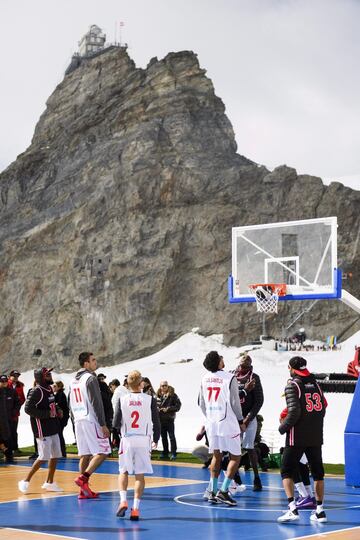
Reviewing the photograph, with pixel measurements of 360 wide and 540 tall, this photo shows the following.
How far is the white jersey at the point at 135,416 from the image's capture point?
1132cm

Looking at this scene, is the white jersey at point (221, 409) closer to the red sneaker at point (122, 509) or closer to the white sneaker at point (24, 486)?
the red sneaker at point (122, 509)

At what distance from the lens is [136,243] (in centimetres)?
7756

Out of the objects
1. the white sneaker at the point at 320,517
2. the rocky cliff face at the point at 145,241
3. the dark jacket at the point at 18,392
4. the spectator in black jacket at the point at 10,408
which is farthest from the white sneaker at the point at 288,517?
the rocky cliff face at the point at 145,241

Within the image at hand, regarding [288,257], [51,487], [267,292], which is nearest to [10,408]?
[51,487]

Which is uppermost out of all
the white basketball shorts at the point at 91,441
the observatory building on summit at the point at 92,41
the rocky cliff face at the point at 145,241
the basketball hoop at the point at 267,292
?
the observatory building on summit at the point at 92,41

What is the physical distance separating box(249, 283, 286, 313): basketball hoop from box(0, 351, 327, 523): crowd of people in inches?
692

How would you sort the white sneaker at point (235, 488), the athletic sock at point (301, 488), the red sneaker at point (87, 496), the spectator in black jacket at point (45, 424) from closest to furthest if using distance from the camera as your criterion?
the athletic sock at point (301, 488) → the red sneaker at point (87, 496) → the white sneaker at point (235, 488) → the spectator in black jacket at point (45, 424)

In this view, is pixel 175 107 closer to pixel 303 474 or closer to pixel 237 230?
pixel 237 230

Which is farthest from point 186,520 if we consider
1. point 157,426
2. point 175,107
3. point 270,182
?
point 175,107

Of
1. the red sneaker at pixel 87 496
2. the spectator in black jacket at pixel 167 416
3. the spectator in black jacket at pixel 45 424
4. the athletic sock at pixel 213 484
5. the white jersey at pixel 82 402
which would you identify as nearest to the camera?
the athletic sock at pixel 213 484

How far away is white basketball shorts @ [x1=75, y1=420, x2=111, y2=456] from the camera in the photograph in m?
12.8

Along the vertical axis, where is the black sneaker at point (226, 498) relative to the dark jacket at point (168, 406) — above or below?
below

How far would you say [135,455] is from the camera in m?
11.2

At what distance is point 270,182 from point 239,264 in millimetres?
46706
